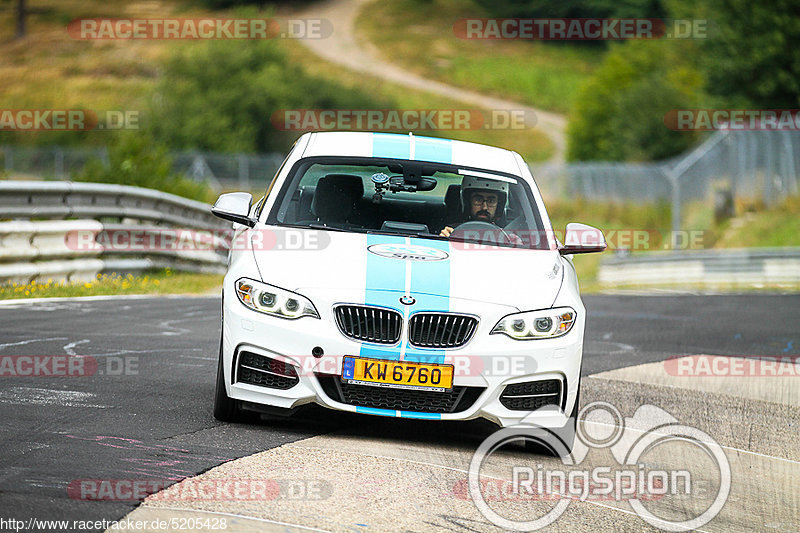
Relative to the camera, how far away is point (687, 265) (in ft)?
84.6

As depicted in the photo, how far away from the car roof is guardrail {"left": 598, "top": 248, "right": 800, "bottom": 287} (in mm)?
16392

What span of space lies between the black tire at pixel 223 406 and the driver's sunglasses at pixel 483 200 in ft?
6.99

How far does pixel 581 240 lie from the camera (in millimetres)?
7582

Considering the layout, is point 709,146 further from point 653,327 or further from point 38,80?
point 38,80

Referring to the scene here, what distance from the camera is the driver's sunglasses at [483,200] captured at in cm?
790

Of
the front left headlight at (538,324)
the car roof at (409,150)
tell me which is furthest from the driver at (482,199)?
the front left headlight at (538,324)

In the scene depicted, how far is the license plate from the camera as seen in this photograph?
6.29 meters

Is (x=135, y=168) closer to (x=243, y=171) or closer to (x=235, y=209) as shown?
(x=235, y=209)

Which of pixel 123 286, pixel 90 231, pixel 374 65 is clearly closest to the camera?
pixel 90 231

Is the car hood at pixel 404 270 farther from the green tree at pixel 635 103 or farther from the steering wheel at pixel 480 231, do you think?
the green tree at pixel 635 103

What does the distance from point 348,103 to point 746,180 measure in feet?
129

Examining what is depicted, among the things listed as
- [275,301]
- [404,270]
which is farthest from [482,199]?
[275,301]

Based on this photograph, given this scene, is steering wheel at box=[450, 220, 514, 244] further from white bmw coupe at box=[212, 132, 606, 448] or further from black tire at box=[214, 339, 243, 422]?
black tire at box=[214, 339, 243, 422]

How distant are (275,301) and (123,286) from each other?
9032mm
